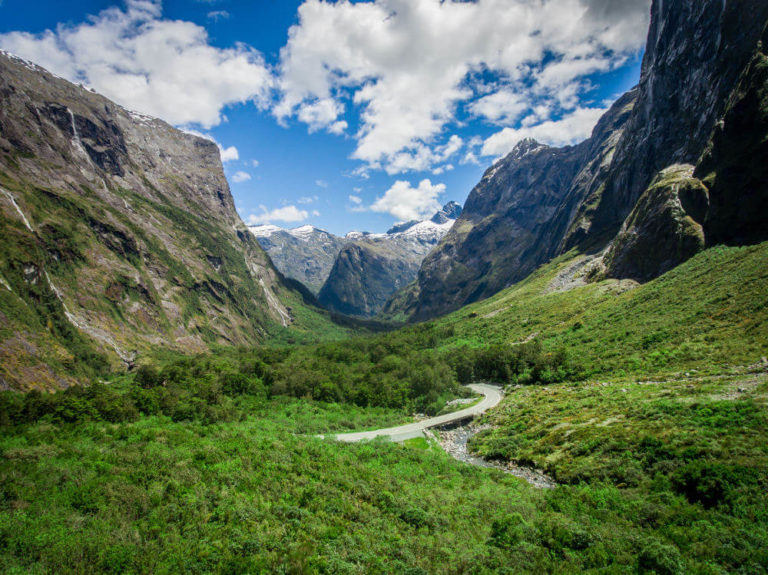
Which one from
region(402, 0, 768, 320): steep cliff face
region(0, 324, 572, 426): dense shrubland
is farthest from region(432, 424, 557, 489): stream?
region(402, 0, 768, 320): steep cliff face

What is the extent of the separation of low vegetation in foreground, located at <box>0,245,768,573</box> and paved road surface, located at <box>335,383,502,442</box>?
129 inches

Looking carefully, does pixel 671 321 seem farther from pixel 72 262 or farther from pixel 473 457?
pixel 72 262

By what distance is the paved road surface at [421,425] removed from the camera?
42.0m

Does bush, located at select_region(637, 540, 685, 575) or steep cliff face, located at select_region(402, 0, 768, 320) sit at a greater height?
steep cliff face, located at select_region(402, 0, 768, 320)

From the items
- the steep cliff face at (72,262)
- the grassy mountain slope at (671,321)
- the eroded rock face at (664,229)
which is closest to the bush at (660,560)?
the grassy mountain slope at (671,321)

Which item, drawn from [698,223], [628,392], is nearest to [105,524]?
[628,392]

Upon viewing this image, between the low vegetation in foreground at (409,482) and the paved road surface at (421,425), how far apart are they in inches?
129

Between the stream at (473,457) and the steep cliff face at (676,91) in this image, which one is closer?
the stream at (473,457)

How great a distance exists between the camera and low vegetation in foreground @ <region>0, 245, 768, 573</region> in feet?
45.9

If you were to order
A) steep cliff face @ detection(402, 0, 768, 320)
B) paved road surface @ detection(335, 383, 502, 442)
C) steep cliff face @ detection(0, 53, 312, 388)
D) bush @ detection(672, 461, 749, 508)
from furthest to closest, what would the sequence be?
steep cliff face @ detection(0, 53, 312, 388) → steep cliff face @ detection(402, 0, 768, 320) → paved road surface @ detection(335, 383, 502, 442) → bush @ detection(672, 461, 749, 508)

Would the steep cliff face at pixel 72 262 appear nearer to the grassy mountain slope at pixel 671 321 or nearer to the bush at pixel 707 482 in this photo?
the bush at pixel 707 482

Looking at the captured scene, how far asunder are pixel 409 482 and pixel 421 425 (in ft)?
77.6

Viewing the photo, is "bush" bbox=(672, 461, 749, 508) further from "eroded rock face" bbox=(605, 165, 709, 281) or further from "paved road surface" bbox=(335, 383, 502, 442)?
"eroded rock face" bbox=(605, 165, 709, 281)

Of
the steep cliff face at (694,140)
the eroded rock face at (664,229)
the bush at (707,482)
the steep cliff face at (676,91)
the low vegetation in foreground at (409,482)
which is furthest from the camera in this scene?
the steep cliff face at (676,91)
